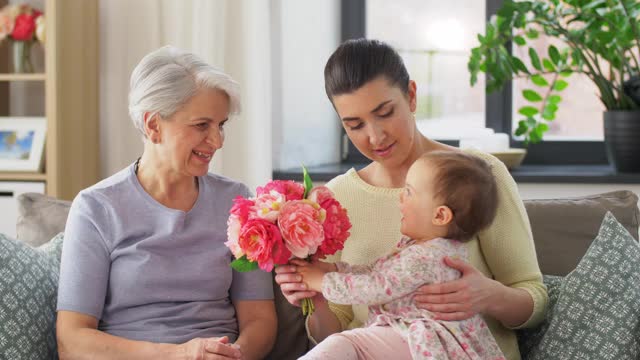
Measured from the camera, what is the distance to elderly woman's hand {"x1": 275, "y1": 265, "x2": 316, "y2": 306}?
6.74 feet

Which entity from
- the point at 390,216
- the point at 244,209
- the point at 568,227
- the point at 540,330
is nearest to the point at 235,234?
the point at 244,209

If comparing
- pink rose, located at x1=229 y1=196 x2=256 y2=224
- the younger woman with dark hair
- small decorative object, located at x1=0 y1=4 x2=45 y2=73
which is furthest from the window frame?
pink rose, located at x1=229 y1=196 x2=256 y2=224

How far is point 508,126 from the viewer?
14.3 feet

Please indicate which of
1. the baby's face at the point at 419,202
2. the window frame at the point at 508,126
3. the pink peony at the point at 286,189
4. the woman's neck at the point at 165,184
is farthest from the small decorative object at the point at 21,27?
the baby's face at the point at 419,202

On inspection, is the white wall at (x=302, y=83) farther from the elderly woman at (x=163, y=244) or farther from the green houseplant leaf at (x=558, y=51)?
the elderly woman at (x=163, y=244)

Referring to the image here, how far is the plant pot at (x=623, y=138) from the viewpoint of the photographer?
147 inches

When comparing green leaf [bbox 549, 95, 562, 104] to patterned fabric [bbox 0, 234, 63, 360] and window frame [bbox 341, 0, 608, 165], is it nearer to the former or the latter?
window frame [bbox 341, 0, 608, 165]

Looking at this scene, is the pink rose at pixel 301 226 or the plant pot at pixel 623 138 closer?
the pink rose at pixel 301 226

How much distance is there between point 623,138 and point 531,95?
443mm

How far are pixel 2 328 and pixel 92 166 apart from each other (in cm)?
202

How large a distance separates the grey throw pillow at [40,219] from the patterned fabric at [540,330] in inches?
51.8

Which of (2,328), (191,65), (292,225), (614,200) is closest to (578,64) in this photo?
(614,200)

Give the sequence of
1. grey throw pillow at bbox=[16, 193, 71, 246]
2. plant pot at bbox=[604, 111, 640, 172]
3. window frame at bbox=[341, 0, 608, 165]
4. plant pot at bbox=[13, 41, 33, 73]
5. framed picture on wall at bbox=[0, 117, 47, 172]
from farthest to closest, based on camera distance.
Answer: window frame at bbox=[341, 0, 608, 165] → plant pot at bbox=[13, 41, 33, 73] → framed picture on wall at bbox=[0, 117, 47, 172] → plant pot at bbox=[604, 111, 640, 172] → grey throw pillow at bbox=[16, 193, 71, 246]

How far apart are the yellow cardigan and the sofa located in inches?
3.2
